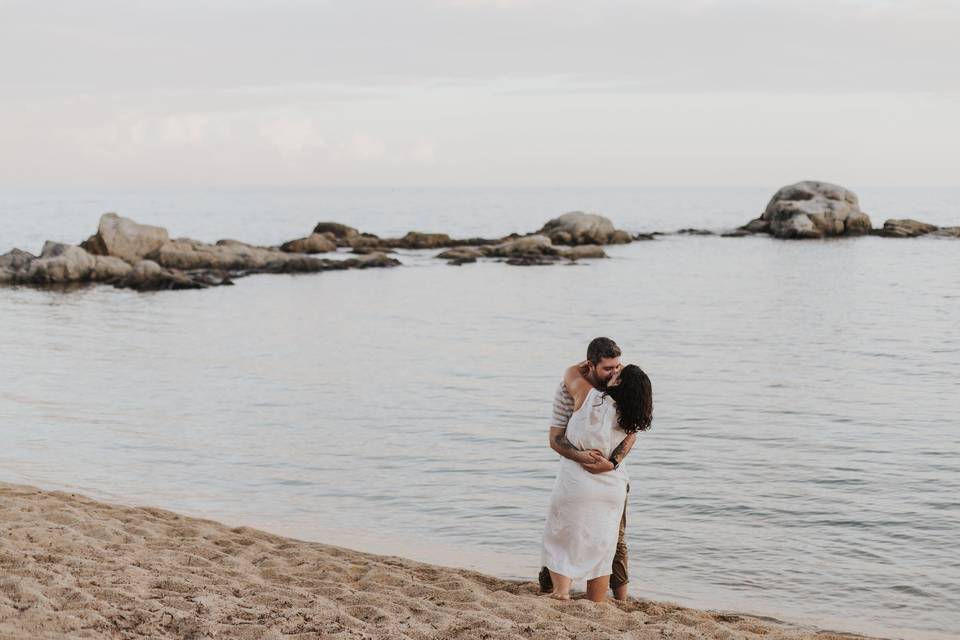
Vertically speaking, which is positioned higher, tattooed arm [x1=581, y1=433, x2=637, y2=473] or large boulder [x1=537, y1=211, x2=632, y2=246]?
large boulder [x1=537, y1=211, x2=632, y2=246]

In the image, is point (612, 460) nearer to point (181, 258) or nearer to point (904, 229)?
point (181, 258)

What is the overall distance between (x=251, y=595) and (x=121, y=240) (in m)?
44.1

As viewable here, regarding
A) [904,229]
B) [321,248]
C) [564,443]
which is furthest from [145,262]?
[904,229]

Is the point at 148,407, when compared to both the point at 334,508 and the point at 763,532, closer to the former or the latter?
the point at 334,508

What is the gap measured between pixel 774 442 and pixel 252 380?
10807 mm

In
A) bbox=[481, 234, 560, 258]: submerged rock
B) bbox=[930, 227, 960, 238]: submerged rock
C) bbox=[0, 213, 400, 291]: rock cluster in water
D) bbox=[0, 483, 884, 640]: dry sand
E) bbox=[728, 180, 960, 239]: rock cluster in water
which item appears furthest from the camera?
bbox=[930, 227, 960, 238]: submerged rock

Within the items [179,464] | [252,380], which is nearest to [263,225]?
[252,380]

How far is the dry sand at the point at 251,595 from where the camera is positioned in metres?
6.38

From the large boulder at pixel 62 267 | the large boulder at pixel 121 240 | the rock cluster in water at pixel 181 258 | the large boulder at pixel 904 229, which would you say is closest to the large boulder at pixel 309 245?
the rock cluster in water at pixel 181 258

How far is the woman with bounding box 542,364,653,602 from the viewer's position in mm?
7691

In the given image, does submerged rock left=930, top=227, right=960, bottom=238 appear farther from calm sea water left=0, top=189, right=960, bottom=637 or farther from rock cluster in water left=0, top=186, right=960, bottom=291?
calm sea water left=0, top=189, right=960, bottom=637

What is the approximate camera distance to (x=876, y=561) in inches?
413

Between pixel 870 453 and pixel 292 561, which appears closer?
pixel 292 561

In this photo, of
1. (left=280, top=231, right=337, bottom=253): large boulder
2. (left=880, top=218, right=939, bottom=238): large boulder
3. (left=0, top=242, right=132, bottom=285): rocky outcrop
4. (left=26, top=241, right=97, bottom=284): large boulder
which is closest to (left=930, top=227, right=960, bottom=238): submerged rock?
(left=880, top=218, right=939, bottom=238): large boulder
